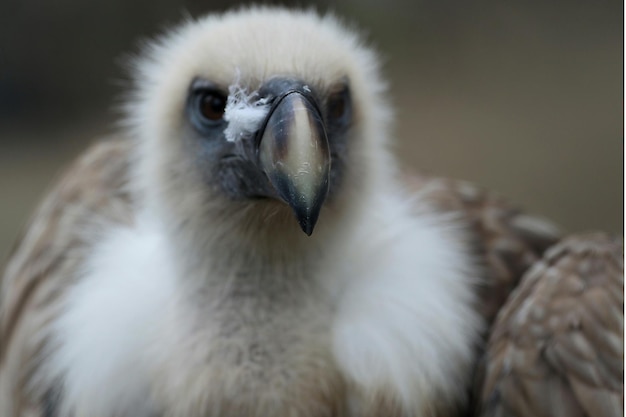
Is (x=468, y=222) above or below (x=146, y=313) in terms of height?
above

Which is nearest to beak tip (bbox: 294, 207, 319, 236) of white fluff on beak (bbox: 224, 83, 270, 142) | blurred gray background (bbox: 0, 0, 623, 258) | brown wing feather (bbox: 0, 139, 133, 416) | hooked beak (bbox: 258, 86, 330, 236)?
hooked beak (bbox: 258, 86, 330, 236)

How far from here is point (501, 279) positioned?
6.21ft

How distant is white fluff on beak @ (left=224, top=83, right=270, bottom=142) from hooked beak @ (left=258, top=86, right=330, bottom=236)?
0.05 metres

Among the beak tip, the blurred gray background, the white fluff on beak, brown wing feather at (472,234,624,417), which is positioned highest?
the blurred gray background

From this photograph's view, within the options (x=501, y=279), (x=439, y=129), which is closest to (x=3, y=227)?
(x=439, y=129)

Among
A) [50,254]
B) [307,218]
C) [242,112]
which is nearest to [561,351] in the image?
[307,218]

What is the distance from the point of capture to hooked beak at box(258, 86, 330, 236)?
137cm

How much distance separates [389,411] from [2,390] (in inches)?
36.6

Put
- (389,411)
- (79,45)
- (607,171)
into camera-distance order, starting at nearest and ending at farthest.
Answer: (389,411), (607,171), (79,45)

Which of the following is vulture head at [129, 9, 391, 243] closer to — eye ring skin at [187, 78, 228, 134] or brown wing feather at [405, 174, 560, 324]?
eye ring skin at [187, 78, 228, 134]

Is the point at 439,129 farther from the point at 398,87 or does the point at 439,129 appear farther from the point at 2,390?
the point at 2,390

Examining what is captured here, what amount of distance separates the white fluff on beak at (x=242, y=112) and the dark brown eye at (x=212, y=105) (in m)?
0.05

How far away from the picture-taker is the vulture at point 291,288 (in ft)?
5.14

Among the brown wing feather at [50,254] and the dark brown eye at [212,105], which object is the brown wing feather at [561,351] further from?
the brown wing feather at [50,254]
